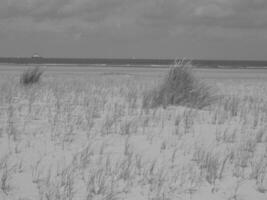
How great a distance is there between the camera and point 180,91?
27.0ft

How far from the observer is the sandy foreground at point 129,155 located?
10.9ft

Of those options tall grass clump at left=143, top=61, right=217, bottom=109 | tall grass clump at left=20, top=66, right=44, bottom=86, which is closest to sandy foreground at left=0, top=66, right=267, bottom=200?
tall grass clump at left=143, top=61, right=217, bottom=109

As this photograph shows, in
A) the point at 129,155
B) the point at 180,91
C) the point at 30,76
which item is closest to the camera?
the point at 129,155

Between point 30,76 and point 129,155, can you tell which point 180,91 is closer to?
point 129,155

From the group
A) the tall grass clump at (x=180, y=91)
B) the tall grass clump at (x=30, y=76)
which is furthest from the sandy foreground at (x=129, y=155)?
the tall grass clump at (x=30, y=76)

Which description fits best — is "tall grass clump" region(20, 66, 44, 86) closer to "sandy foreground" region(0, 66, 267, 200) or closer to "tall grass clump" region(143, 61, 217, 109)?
"sandy foreground" region(0, 66, 267, 200)

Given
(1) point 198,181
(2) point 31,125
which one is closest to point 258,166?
(1) point 198,181

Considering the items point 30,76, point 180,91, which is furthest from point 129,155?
point 30,76

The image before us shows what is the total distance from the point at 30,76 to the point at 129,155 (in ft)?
28.8

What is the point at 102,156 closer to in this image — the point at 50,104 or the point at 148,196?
the point at 148,196

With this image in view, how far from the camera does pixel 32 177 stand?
3479 mm

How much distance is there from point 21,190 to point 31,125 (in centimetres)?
264

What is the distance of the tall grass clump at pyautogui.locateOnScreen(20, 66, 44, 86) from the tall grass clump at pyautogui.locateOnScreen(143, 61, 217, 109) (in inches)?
222

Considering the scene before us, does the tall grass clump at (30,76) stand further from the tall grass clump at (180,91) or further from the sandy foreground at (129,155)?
the tall grass clump at (180,91)
